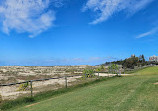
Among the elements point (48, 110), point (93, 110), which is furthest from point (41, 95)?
point (93, 110)

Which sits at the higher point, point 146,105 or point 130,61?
point 130,61

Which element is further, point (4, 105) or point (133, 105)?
point (4, 105)

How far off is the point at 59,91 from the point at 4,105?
4.46 metres

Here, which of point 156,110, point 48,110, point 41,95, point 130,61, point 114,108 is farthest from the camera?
point 130,61

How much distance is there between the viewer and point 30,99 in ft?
33.0

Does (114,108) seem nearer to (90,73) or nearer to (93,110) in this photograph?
(93,110)

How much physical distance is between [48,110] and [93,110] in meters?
2.24

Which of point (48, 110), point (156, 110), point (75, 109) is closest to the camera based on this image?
point (156, 110)

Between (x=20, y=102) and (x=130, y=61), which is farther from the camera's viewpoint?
(x=130, y=61)

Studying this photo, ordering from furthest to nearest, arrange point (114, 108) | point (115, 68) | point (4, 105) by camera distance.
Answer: point (115, 68), point (4, 105), point (114, 108)

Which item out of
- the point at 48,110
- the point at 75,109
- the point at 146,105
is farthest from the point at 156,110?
the point at 48,110

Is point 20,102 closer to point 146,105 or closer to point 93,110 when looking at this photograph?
point 93,110

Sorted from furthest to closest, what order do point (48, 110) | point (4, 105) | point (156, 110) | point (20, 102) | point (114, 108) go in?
point (20, 102) → point (4, 105) → point (48, 110) → point (114, 108) → point (156, 110)

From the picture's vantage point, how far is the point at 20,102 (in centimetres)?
948
